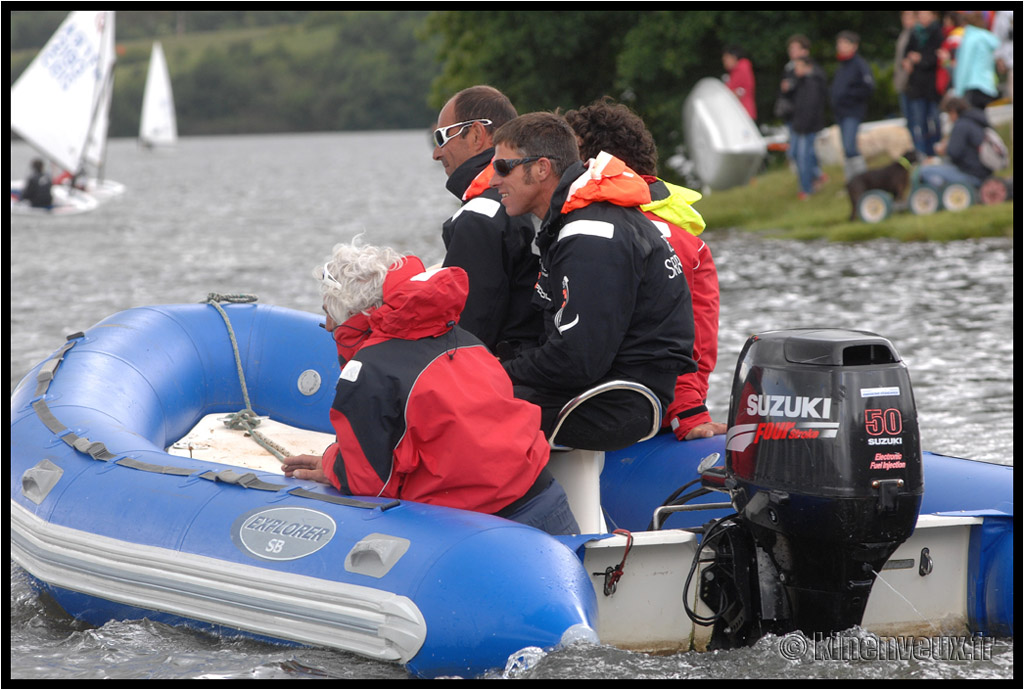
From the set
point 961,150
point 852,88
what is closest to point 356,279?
point 961,150

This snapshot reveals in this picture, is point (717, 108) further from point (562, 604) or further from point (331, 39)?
point (331, 39)

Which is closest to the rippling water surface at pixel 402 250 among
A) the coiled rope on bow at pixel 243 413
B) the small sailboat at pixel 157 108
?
the coiled rope on bow at pixel 243 413

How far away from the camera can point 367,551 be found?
3051 mm

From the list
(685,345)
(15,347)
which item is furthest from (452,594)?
(15,347)

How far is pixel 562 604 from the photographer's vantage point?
2.91m

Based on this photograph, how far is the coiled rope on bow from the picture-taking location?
479cm

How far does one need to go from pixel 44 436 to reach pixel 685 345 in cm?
201

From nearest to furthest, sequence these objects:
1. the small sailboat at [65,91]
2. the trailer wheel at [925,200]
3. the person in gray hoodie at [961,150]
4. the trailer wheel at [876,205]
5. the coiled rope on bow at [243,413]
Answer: the coiled rope on bow at [243,413]
the person in gray hoodie at [961,150]
the trailer wheel at [925,200]
the trailer wheel at [876,205]
the small sailboat at [65,91]

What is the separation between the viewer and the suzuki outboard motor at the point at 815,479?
114 inches

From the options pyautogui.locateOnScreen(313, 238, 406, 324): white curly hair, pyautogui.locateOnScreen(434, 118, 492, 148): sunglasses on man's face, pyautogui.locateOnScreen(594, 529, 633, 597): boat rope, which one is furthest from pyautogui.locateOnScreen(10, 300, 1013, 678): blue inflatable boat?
pyautogui.locateOnScreen(434, 118, 492, 148): sunglasses on man's face

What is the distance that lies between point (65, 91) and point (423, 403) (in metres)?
18.1

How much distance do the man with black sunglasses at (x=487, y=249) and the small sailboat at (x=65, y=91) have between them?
54.6ft

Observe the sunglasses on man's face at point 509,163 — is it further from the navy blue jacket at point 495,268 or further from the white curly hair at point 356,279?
the white curly hair at point 356,279

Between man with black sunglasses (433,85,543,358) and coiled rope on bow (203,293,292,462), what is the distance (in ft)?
4.29
